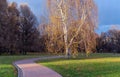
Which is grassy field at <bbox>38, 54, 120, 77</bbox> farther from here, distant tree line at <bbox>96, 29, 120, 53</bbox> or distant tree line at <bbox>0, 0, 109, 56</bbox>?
distant tree line at <bbox>96, 29, 120, 53</bbox>

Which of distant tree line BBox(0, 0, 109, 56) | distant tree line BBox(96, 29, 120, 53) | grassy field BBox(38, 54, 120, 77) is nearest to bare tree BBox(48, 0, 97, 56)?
distant tree line BBox(0, 0, 109, 56)

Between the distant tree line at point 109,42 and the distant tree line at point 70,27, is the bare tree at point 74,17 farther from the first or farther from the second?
the distant tree line at point 109,42

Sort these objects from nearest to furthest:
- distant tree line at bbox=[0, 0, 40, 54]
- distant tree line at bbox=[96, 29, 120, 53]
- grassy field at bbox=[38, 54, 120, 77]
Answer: grassy field at bbox=[38, 54, 120, 77] < distant tree line at bbox=[0, 0, 40, 54] < distant tree line at bbox=[96, 29, 120, 53]

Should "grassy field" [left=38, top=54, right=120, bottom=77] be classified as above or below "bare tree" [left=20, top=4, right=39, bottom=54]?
below

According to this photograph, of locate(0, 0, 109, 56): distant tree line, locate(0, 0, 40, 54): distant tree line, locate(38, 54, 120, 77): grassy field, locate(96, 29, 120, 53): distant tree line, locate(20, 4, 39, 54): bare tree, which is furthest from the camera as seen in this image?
locate(96, 29, 120, 53): distant tree line

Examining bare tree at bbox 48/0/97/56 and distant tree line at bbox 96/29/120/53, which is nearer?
bare tree at bbox 48/0/97/56

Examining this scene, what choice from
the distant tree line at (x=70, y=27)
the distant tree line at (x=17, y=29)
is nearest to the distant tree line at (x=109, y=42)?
the distant tree line at (x=17, y=29)

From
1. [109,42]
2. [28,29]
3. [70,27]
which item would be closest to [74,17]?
[70,27]

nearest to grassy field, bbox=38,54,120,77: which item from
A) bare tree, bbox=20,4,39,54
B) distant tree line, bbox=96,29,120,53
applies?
bare tree, bbox=20,4,39,54

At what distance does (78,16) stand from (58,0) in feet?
13.4

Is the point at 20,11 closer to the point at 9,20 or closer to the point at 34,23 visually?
the point at 34,23

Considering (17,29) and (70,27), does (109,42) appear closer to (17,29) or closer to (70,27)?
(17,29)

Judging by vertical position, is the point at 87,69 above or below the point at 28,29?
below

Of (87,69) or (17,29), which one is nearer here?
(87,69)
